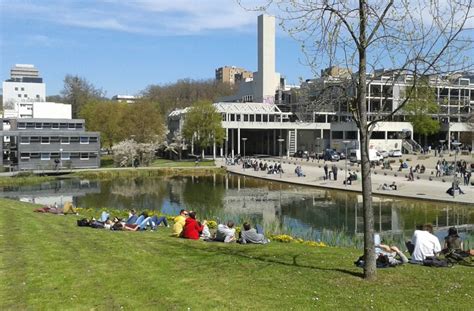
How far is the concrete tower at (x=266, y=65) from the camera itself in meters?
86.9

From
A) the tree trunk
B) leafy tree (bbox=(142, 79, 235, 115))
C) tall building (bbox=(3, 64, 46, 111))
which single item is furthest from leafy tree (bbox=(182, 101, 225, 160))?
tall building (bbox=(3, 64, 46, 111))

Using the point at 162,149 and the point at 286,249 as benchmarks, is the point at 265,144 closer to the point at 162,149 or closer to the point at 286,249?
the point at 162,149

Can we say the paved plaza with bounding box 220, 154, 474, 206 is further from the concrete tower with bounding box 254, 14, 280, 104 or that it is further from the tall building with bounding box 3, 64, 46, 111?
the tall building with bounding box 3, 64, 46, 111

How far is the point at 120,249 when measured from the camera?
12.1m

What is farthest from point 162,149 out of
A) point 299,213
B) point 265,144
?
point 299,213

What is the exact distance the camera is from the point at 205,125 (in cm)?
7131

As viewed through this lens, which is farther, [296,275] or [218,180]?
[218,180]

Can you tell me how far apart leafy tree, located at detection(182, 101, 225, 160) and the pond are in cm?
1912

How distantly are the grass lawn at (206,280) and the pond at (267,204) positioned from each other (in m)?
8.02

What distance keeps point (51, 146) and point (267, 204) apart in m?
34.8

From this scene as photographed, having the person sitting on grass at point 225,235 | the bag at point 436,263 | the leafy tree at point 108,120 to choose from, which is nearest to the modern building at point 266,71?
the leafy tree at point 108,120

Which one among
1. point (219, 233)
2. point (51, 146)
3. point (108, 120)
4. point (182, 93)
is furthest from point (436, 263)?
point (182, 93)

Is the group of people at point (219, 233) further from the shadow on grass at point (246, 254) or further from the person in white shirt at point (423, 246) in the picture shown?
the person in white shirt at point (423, 246)

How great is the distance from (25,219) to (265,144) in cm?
7160
